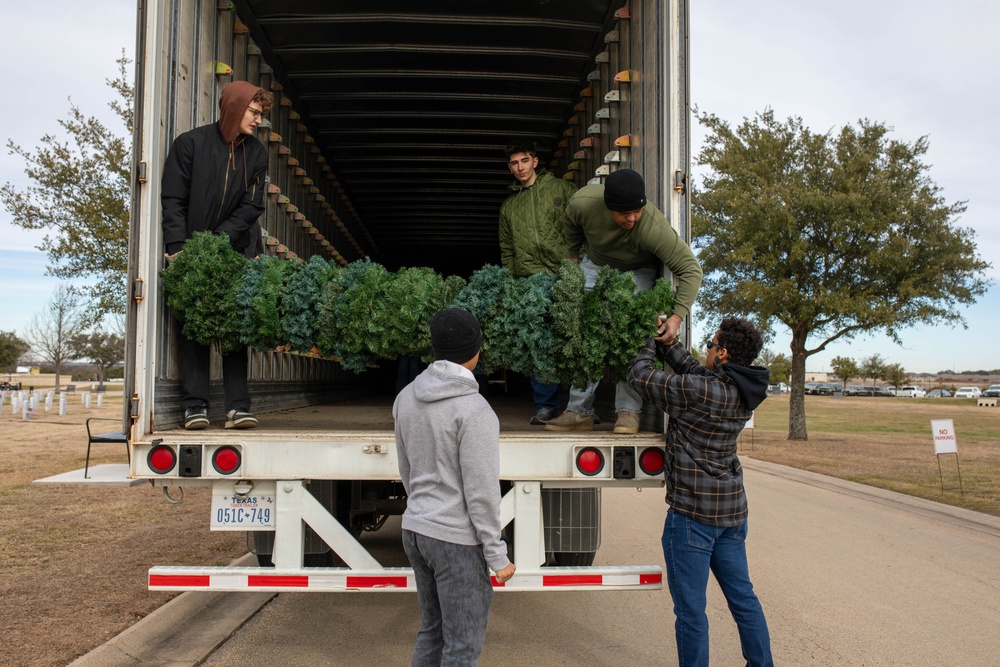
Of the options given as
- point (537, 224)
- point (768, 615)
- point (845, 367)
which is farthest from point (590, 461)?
point (845, 367)

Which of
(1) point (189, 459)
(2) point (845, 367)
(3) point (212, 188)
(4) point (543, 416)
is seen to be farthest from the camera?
(2) point (845, 367)

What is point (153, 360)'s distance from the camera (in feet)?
14.6

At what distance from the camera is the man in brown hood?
4785mm

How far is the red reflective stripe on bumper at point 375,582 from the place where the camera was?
14.0 ft

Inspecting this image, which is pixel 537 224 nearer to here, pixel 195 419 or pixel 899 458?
pixel 195 419

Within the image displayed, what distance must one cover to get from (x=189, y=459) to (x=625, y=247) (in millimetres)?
Result: 2562

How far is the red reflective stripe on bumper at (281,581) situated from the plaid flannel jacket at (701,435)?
1.79 meters

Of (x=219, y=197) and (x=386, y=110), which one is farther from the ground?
(x=386, y=110)

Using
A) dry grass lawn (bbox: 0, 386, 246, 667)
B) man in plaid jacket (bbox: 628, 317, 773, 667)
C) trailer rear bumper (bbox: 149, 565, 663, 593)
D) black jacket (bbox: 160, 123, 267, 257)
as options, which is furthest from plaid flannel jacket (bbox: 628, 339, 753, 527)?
Answer: dry grass lawn (bbox: 0, 386, 246, 667)

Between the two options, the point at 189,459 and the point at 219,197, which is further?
the point at 219,197

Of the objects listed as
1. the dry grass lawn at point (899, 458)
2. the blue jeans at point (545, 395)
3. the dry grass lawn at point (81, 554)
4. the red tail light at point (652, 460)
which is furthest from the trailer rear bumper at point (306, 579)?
the dry grass lawn at point (899, 458)

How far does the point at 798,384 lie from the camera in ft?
76.6

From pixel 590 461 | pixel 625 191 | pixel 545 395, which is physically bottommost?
pixel 590 461

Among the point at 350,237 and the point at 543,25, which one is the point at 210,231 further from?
the point at 350,237
